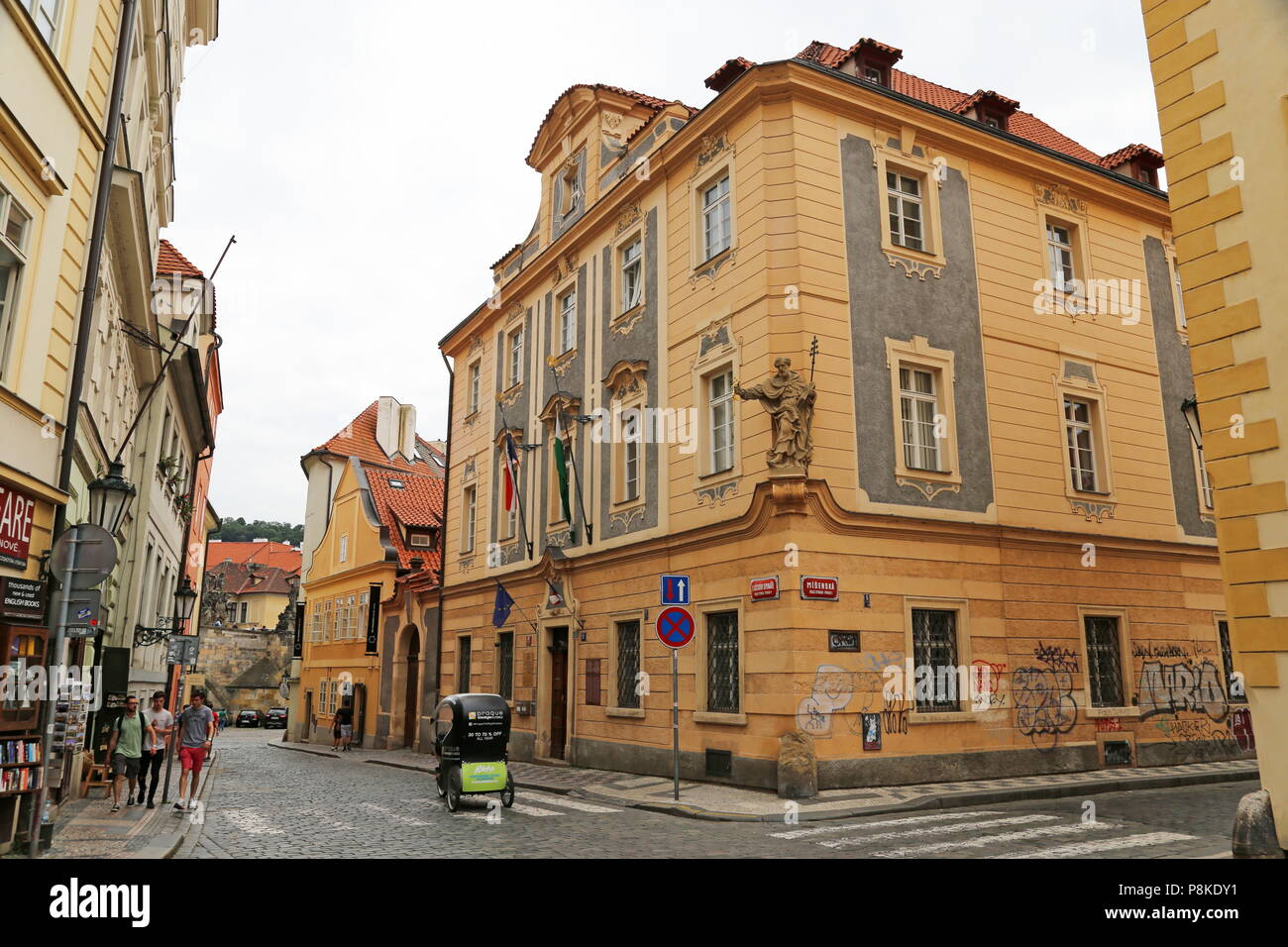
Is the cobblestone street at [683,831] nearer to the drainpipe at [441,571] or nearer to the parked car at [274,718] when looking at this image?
the drainpipe at [441,571]

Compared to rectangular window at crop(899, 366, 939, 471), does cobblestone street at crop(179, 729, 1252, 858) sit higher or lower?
lower

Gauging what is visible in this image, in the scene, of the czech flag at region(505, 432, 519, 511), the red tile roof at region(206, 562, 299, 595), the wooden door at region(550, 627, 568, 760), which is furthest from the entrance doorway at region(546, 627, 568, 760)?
the red tile roof at region(206, 562, 299, 595)

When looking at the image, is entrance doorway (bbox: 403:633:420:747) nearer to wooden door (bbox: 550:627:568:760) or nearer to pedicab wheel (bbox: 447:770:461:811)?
wooden door (bbox: 550:627:568:760)

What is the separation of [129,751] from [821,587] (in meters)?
11.2

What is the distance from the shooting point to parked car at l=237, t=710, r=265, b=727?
66562mm

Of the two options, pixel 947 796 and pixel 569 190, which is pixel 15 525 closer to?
pixel 947 796

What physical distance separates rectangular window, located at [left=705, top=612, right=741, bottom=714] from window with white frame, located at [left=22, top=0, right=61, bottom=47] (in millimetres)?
12626

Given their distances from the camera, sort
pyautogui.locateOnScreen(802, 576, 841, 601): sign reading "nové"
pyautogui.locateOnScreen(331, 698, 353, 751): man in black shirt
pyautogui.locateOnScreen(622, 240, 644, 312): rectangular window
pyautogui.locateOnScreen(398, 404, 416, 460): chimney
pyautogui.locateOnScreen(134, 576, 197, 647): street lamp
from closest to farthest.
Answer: pyautogui.locateOnScreen(802, 576, 841, 601): sign reading "nové", pyautogui.locateOnScreen(622, 240, 644, 312): rectangular window, pyautogui.locateOnScreen(134, 576, 197, 647): street lamp, pyautogui.locateOnScreen(331, 698, 353, 751): man in black shirt, pyautogui.locateOnScreen(398, 404, 416, 460): chimney

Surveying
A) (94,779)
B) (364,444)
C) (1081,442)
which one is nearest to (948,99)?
(1081,442)

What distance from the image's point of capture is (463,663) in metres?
28.2

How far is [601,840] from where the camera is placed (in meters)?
11.0

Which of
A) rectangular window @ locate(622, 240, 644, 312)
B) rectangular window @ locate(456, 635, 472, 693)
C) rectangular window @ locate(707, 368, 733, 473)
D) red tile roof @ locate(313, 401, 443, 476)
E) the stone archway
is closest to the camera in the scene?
rectangular window @ locate(707, 368, 733, 473)

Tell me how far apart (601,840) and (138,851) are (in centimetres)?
496

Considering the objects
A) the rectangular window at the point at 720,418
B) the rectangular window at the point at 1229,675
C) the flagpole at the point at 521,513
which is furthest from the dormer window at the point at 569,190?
the rectangular window at the point at 1229,675
